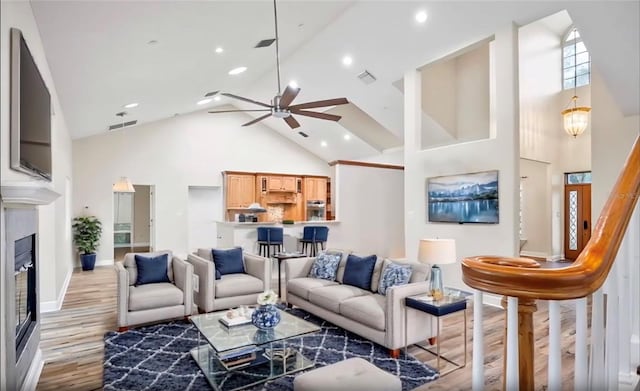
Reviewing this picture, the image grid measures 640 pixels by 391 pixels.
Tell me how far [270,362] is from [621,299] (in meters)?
2.95

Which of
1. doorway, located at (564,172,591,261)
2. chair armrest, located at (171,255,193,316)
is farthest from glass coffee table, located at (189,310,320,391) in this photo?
doorway, located at (564,172,591,261)

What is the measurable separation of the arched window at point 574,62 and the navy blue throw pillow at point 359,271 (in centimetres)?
800

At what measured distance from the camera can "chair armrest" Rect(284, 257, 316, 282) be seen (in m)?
5.27

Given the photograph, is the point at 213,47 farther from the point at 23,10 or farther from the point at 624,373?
the point at 624,373

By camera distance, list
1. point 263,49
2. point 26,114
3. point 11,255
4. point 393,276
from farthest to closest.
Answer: point 263,49 < point 393,276 < point 26,114 < point 11,255

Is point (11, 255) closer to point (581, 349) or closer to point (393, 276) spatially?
point (581, 349)

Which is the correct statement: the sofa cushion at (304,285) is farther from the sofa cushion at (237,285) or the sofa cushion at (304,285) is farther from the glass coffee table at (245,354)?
the glass coffee table at (245,354)

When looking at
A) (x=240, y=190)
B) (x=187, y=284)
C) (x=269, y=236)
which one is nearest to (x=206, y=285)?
(x=187, y=284)

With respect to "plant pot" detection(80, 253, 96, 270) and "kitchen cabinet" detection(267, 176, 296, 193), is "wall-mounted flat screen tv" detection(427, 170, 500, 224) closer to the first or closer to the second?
"kitchen cabinet" detection(267, 176, 296, 193)

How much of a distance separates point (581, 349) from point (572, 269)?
245 mm

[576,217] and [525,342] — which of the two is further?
[576,217]

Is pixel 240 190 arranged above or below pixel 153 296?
above

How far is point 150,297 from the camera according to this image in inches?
173

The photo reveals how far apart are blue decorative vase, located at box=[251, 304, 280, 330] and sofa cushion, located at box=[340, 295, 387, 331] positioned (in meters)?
0.92
